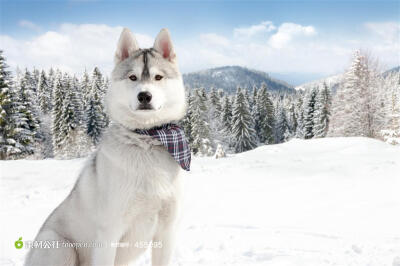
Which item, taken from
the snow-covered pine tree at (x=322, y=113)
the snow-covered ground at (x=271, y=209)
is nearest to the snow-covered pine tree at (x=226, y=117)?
the snow-covered pine tree at (x=322, y=113)

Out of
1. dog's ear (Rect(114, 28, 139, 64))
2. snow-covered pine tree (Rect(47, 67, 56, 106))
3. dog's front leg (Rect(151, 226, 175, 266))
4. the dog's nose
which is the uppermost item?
snow-covered pine tree (Rect(47, 67, 56, 106))

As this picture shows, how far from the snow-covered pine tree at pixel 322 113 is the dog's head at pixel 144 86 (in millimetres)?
41805

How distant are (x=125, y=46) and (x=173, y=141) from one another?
45.9 inches

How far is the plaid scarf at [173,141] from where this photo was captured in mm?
2793

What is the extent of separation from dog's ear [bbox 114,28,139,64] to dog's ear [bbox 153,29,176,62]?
0.23 metres

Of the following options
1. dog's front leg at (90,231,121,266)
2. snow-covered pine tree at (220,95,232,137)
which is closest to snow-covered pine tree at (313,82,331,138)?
snow-covered pine tree at (220,95,232,137)

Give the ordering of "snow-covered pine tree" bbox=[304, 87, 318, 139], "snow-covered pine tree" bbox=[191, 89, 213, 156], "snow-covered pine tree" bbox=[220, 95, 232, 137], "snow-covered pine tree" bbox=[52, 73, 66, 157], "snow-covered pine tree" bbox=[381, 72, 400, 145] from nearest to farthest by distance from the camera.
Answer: "snow-covered pine tree" bbox=[381, 72, 400, 145] < "snow-covered pine tree" bbox=[191, 89, 213, 156] < "snow-covered pine tree" bbox=[52, 73, 66, 157] < "snow-covered pine tree" bbox=[304, 87, 318, 139] < "snow-covered pine tree" bbox=[220, 95, 232, 137]

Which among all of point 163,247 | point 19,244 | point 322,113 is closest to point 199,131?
point 322,113

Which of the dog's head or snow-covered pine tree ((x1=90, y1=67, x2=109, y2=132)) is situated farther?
snow-covered pine tree ((x1=90, y1=67, x2=109, y2=132))

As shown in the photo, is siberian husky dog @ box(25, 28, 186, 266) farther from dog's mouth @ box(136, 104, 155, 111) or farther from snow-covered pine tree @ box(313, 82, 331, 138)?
snow-covered pine tree @ box(313, 82, 331, 138)

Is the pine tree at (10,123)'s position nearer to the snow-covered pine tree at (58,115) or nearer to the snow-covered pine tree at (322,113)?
the snow-covered pine tree at (58,115)

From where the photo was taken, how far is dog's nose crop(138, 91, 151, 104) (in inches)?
105

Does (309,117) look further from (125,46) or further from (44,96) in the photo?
(125,46)

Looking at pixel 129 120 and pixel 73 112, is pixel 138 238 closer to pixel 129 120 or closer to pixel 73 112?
pixel 129 120
